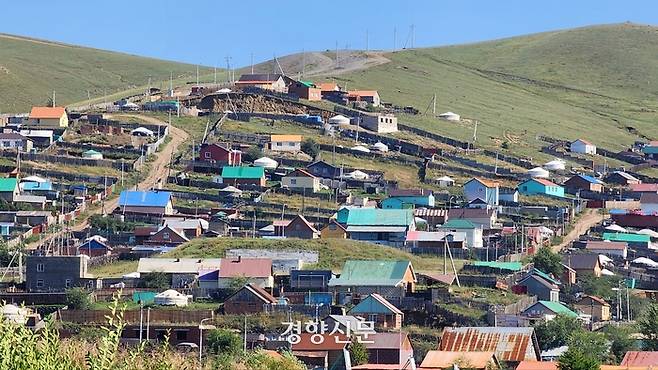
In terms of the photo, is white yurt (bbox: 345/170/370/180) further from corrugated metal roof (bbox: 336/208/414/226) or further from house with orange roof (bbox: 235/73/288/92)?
house with orange roof (bbox: 235/73/288/92)

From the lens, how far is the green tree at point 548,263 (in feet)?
192

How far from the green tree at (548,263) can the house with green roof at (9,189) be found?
74.7 feet

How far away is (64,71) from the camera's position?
14588cm

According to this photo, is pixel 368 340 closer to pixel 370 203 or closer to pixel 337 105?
pixel 370 203

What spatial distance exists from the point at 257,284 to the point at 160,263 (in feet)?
15.3

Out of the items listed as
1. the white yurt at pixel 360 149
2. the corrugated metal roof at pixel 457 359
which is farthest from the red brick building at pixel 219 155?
the corrugated metal roof at pixel 457 359

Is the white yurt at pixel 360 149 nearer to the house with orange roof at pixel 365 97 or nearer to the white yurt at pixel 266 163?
the white yurt at pixel 266 163

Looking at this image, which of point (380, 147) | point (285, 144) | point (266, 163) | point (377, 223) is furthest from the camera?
point (380, 147)

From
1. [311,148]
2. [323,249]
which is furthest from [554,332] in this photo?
[311,148]

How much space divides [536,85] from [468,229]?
6720 cm

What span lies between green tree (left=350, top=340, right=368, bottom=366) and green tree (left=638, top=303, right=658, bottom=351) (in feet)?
26.2

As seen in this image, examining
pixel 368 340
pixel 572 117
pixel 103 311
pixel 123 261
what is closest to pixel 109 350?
pixel 368 340

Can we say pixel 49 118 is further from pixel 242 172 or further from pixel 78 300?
pixel 78 300

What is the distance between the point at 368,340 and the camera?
43312 millimetres
